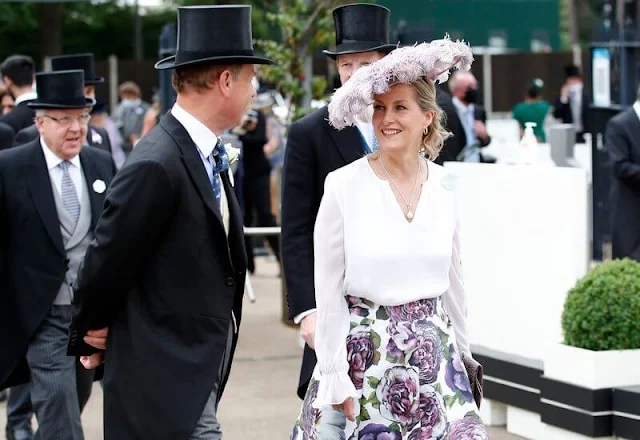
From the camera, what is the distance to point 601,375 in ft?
22.3

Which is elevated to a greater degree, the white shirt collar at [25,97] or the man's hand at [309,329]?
the white shirt collar at [25,97]

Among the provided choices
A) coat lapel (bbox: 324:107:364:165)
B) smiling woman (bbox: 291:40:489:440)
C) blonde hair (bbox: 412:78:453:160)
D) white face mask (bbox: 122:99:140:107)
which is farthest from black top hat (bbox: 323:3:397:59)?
white face mask (bbox: 122:99:140:107)

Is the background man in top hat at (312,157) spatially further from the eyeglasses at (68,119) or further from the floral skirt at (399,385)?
the eyeglasses at (68,119)

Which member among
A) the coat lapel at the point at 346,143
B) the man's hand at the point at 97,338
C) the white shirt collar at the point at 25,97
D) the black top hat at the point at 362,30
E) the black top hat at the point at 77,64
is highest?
the black top hat at the point at 362,30

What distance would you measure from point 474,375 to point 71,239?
2.57 metres

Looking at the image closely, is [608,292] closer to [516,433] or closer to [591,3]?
[516,433]

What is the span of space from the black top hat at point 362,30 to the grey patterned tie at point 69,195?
5.01 feet

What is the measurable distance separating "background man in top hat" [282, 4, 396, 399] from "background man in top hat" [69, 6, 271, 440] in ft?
3.33

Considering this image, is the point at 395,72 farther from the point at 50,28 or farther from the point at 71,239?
the point at 50,28

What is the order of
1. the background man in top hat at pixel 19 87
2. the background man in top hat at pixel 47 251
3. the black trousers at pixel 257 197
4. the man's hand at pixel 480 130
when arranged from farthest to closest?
1. the black trousers at pixel 257 197
2. the man's hand at pixel 480 130
3. the background man in top hat at pixel 19 87
4. the background man in top hat at pixel 47 251

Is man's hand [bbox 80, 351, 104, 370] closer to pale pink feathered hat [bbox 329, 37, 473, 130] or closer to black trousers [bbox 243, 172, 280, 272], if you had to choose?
pale pink feathered hat [bbox 329, 37, 473, 130]

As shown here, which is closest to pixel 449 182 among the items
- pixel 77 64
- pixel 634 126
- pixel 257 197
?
pixel 77 64

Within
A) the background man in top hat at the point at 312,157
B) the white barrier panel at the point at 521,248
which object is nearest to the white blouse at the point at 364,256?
the background man in top hat at the point at 312,157

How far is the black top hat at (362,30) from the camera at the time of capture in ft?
19.0
